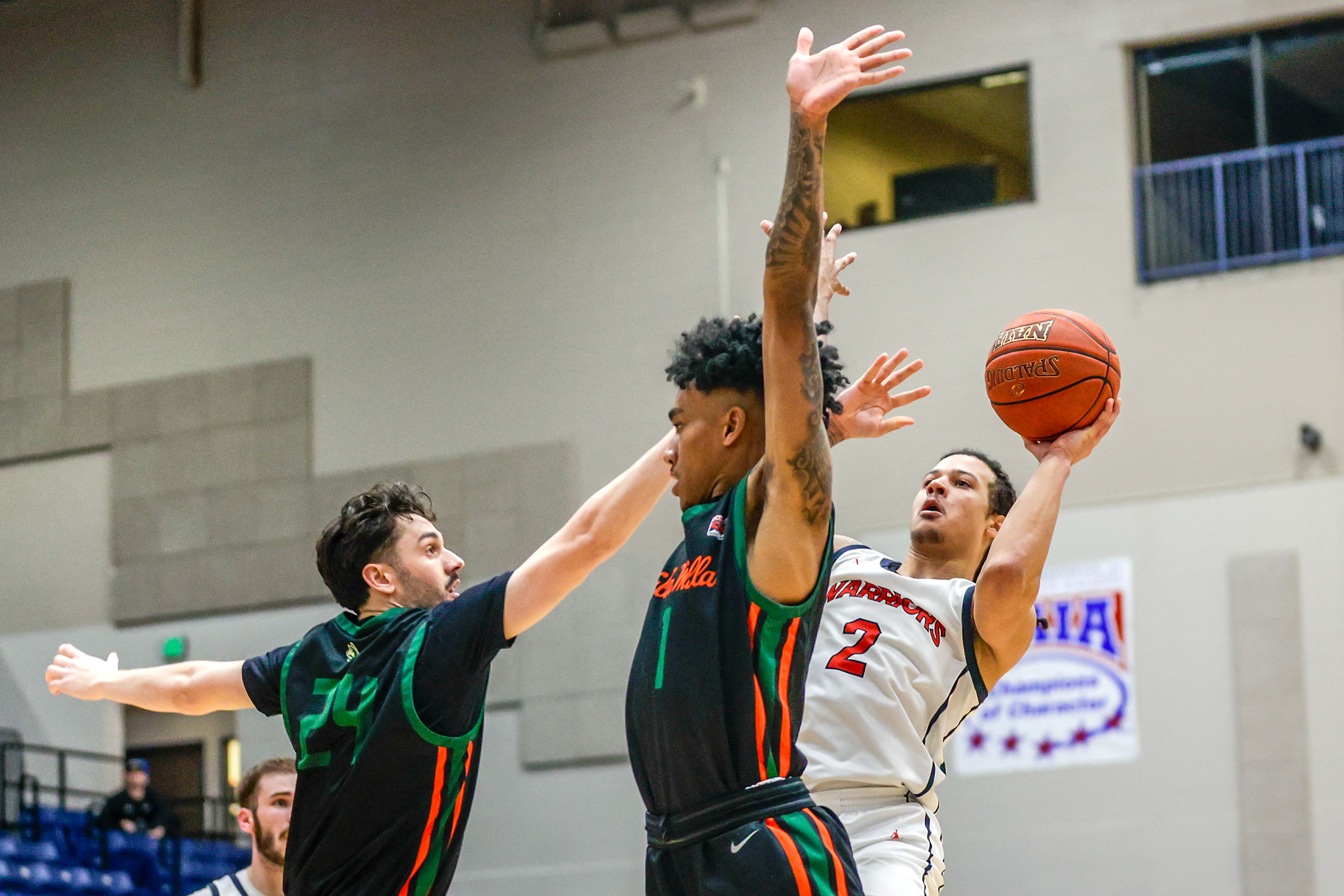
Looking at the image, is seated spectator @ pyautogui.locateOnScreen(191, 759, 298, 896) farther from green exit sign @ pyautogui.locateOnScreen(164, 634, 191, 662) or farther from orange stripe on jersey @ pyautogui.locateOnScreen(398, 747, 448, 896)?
green exit sign @ pyautogui.locateOnScreen(164, 634, 191, 662)

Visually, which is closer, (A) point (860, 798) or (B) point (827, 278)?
(B) point (827, 278)

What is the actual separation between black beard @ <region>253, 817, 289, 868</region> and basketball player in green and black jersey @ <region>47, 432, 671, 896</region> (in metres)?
1.79

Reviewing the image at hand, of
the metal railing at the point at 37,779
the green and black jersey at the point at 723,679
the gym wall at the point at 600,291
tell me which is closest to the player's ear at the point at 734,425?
the green and black jersey at the point at 723,679

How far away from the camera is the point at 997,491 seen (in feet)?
17.1

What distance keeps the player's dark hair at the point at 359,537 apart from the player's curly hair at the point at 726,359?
3.52ft

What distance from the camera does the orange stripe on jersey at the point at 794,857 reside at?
3215mm

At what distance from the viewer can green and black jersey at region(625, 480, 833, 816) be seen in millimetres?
3254

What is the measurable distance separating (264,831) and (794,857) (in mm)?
3253

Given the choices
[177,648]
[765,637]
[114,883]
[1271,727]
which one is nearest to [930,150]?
[1271,727]

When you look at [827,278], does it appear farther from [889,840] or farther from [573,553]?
[889,840]

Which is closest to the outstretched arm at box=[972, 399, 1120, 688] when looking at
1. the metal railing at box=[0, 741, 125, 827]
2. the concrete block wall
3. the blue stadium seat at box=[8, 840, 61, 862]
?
the concrete block wall

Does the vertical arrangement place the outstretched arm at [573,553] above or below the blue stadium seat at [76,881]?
above

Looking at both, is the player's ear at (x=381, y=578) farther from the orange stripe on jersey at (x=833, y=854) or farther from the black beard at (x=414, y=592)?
the orange stripe on jersey at (x=833, y=854)

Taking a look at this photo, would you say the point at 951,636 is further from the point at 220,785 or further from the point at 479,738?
the point at 220,785
